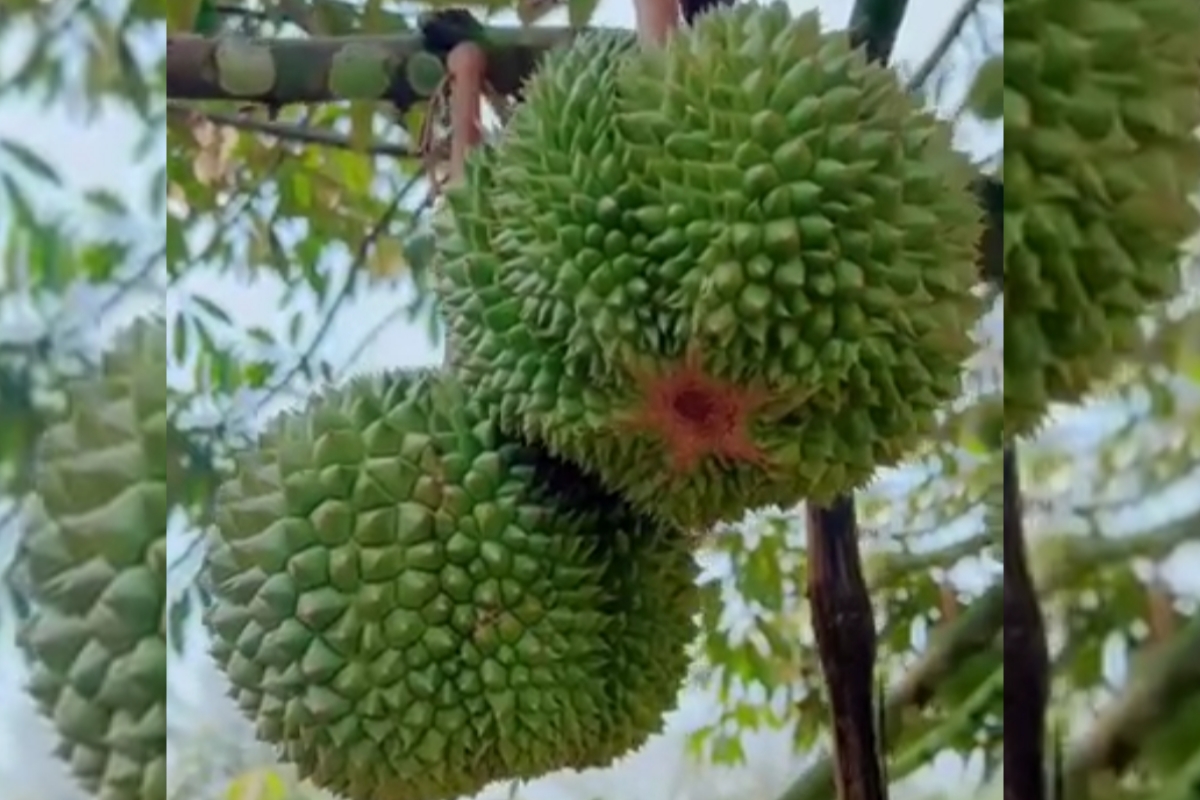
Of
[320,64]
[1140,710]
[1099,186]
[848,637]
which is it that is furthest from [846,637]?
[320,64]

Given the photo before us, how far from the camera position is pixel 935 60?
2.86ft

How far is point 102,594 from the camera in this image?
84cm

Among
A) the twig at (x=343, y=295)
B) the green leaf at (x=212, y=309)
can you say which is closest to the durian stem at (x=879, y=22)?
the twig at (x=343, y=295)

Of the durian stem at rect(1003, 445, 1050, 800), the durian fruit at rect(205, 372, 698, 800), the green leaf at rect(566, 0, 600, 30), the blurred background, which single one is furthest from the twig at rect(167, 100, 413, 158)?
the durian stem at rect(1003, 445, 1050, 800)

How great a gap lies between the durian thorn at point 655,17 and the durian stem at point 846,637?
0.82ft

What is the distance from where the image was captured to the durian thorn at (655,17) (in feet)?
2.43

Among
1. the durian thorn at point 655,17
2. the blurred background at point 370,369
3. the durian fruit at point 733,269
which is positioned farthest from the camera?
the blurred background at point 370,369

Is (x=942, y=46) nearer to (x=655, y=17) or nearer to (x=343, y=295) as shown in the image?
(x=655, y=17)

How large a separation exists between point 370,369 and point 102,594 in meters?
0.17

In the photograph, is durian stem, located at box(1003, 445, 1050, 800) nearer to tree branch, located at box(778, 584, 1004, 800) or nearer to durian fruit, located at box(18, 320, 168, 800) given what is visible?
tree branch, located at box(778, 584, 1004, 800)

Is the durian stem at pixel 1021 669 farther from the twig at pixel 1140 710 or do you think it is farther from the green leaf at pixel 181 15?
the green leaf at pixel 181 15

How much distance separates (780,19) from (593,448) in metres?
0.17

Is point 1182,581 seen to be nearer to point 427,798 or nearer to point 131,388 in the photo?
point 427,798

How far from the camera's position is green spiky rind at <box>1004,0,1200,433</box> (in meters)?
0.75
